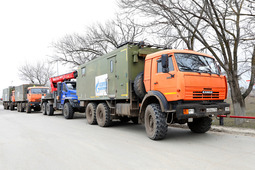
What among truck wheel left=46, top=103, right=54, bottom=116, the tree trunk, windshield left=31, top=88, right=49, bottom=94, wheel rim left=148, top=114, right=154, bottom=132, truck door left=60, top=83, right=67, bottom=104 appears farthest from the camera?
windshield left=31, top=88, right=49, bottom=94

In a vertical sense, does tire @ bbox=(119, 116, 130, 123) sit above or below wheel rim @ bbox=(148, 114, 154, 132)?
below

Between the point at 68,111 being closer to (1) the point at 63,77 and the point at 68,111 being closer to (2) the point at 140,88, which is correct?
(1) the point at 63,77

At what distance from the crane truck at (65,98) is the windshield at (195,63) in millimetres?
9063

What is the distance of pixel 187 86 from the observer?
610 centimetres

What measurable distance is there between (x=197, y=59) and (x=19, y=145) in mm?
6206

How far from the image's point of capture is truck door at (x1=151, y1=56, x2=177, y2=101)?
6.34 meters

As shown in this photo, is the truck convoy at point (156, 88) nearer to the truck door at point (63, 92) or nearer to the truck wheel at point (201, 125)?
the truck wheel at point (201, 125)

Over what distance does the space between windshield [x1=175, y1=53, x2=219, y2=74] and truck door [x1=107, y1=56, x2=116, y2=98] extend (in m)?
3.34

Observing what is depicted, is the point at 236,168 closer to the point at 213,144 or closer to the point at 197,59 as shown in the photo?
the point at 213,144

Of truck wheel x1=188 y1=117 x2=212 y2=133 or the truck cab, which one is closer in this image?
truck wheel x1=188 y1=117 x2=212 y2=133

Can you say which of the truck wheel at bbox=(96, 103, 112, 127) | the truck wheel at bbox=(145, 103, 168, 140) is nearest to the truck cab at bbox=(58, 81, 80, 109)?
the truck wheel at bbox=(96, 103, 112, 127)

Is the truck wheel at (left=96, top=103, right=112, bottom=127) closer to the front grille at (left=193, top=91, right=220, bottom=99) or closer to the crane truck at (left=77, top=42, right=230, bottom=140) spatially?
the crane truck at (left=77, top=42, right=230, bottom=140)

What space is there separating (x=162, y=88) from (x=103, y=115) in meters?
4.17

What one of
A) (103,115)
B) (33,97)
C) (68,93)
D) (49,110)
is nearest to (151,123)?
(103,115)
